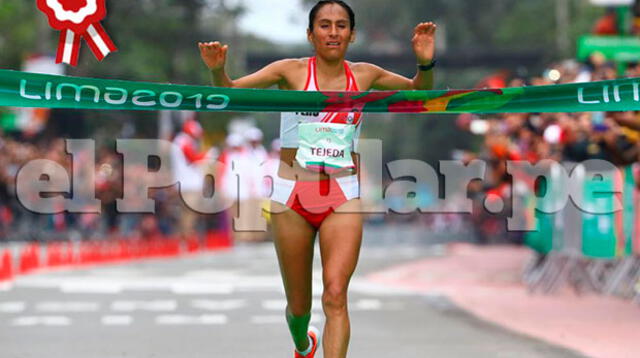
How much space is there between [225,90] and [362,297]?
10.5 metres

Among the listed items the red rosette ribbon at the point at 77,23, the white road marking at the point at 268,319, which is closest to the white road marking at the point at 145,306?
the white road marking at the point at 268,319

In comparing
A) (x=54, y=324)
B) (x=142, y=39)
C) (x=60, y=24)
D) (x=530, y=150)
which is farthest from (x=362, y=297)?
(x=142, y=39)

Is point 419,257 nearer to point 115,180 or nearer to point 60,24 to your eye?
point 115,180

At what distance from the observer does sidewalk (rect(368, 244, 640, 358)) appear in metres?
12.4

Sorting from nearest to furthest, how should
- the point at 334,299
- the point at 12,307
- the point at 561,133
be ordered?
the point at 334,299 < the point at 12,307 < the point at 561,133

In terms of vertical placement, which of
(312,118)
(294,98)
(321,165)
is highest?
(294,98)

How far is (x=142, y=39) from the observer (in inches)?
2314

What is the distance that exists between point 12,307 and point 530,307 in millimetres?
5737

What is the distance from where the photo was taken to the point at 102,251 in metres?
32.1

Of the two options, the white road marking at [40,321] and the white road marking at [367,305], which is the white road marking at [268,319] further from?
the white road marking at [40,321]

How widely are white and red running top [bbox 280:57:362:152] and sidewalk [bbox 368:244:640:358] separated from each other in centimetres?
383

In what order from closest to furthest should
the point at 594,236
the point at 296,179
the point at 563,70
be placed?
1. the point at 296,179
2. the point at 594,236
3. the point at 563,70

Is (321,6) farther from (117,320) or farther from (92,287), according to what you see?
(92,287)

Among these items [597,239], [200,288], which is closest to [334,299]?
[597,239]
